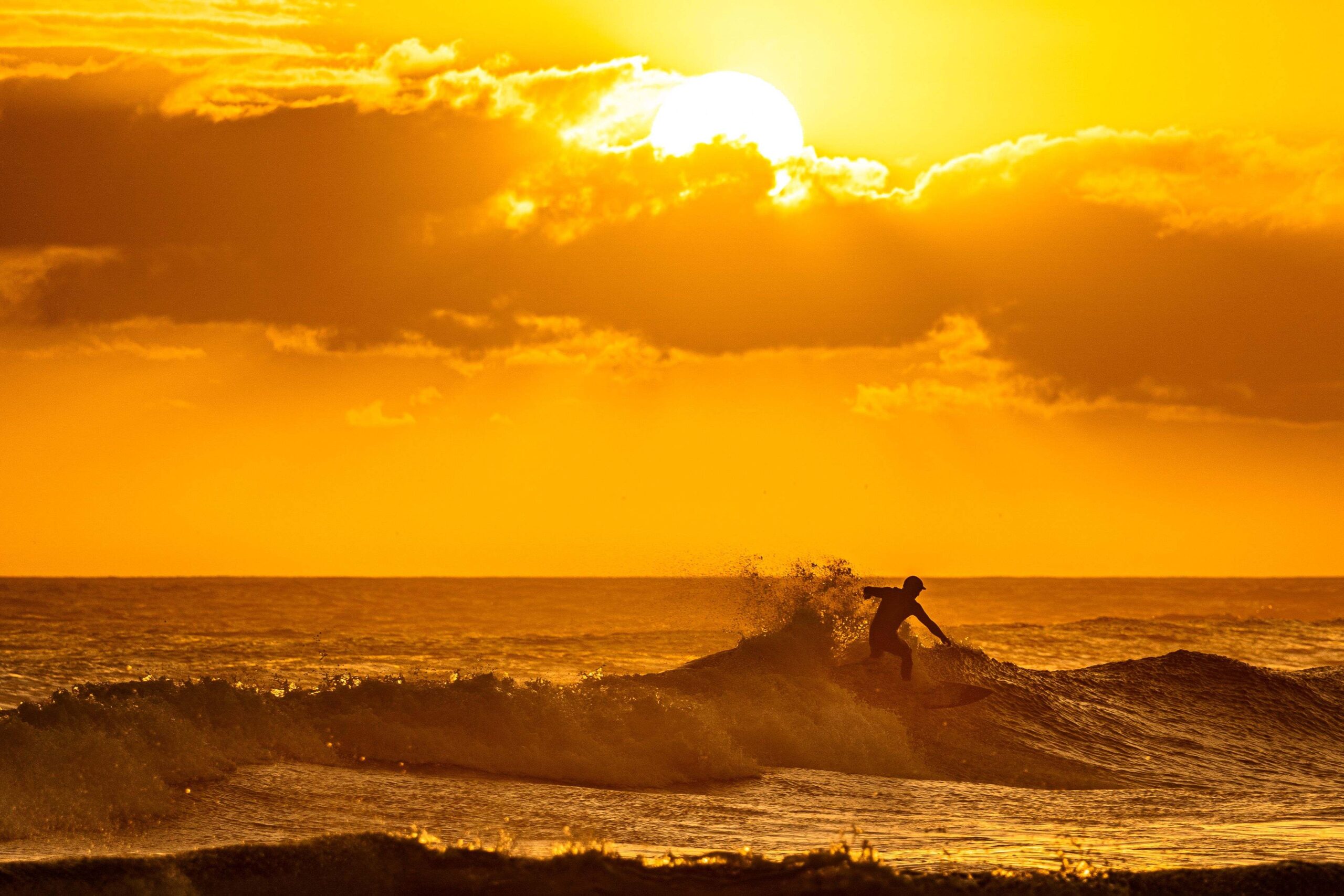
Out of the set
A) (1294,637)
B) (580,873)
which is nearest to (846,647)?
(580,873)

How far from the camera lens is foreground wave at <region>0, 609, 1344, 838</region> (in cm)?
1237

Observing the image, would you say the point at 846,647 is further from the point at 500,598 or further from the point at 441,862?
the point at 500,598

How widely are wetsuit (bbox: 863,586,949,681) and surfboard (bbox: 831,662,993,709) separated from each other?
0.23 meters

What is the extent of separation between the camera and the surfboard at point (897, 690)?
59.3 ft

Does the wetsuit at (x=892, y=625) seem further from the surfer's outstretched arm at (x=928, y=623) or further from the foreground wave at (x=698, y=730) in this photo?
the foreground wave at (x=698, y=730)

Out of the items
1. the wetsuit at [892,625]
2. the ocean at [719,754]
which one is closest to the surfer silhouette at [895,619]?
the wetsuit at [892,625]

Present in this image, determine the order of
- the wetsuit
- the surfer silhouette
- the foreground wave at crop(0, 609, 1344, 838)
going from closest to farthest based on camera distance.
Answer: the foreground wave at crop(0, 609, 1344, 838) → the surfer silhouette → the wetsuit

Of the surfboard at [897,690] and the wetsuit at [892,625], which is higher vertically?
the wetsuit at [892,625]

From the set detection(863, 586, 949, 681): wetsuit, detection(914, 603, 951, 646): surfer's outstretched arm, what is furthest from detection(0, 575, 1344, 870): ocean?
detection(914, 603, 951, 646): surfer's outstretched arm

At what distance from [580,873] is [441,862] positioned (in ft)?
2.91

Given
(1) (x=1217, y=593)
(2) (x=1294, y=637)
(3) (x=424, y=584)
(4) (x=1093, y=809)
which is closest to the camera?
(4) (x=1093, y=809)

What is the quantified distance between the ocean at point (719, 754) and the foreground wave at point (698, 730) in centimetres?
4

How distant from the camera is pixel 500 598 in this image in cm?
8288

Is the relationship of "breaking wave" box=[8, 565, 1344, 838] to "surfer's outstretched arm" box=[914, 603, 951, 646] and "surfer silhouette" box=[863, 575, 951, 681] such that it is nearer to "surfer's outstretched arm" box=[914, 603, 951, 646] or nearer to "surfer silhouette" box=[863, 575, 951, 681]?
"surfer silhouette" box=[863, 575, 951, 681]
